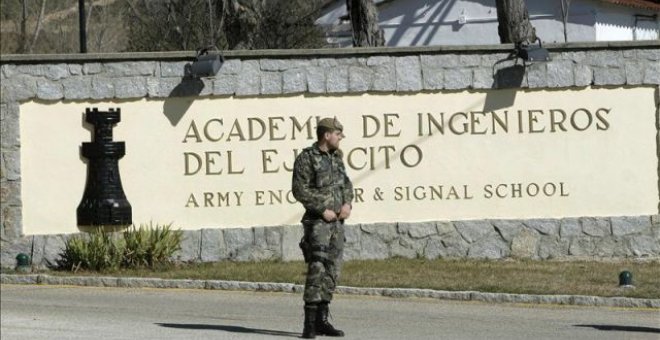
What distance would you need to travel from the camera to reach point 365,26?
74.2 ft

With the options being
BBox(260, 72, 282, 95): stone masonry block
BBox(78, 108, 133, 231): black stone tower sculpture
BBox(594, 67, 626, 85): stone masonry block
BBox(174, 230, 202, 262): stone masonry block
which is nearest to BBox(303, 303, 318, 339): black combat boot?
BBox(174, 230, 202, 262): stone masonry block

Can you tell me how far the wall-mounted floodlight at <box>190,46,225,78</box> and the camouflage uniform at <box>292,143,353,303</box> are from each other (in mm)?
6430

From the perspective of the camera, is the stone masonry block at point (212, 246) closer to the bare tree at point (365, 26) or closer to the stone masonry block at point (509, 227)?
the stone masonry block at point (509, 227)

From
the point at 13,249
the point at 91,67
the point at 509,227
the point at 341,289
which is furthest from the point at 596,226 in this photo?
the point at 13,249

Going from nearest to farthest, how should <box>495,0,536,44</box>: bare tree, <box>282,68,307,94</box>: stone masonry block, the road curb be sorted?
the road curb
<box>282,68,307,94</box>: stone masonry block
<box>495,0,536,44</box>: bare tree

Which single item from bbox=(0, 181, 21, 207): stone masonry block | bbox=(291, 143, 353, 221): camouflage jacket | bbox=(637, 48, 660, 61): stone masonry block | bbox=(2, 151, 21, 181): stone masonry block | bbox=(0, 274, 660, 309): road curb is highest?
bbox=(637, 48, 660, 61): stone masonry block

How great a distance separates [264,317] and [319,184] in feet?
7.63

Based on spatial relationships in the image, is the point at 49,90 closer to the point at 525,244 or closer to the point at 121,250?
the point at 121,250

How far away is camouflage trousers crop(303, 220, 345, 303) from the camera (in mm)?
11695

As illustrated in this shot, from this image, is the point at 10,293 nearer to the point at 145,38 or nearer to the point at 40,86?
the point at 40,86

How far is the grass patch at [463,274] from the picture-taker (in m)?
15.5

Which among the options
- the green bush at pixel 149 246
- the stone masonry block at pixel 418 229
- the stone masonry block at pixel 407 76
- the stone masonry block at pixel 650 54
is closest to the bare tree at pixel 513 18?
the stone masonry block at pixel 650 54

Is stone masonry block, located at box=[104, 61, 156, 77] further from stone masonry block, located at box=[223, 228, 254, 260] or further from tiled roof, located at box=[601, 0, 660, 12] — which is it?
tiled roof, located at box=[601, 0, 660, 12]

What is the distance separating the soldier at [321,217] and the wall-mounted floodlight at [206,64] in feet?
21.1
